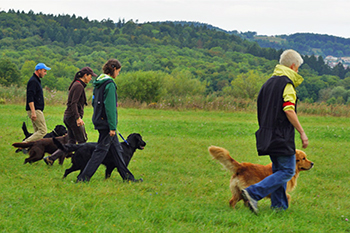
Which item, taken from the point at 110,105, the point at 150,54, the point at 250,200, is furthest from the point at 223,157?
the point at 150,54

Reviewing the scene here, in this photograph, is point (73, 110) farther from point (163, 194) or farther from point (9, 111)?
point (9, 111)

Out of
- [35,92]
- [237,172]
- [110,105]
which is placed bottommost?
[237,172]

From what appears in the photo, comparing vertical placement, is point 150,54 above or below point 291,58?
below

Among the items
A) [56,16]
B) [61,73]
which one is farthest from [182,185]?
[56,16]

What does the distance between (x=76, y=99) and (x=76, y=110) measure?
23cm

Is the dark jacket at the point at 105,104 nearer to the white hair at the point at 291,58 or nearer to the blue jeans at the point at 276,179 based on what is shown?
the blue jeans at the point at 276,179

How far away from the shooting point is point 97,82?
5773 millimetres

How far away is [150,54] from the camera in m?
120

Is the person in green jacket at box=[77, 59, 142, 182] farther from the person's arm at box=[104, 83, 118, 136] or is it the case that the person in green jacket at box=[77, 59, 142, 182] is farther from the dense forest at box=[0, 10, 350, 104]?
the dense forest at box=[0, 10, 350, 104]

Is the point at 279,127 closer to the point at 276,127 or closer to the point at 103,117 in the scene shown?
the point at 276,127

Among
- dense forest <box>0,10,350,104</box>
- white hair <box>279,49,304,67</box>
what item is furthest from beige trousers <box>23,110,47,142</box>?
dense forest <box>0,10,350,104</box>

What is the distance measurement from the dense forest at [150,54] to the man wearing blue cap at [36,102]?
125 feet

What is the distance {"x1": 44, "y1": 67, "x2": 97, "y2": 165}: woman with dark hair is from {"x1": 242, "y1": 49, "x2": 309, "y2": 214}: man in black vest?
391cm

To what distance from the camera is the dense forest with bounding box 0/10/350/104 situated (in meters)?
71.5
